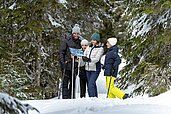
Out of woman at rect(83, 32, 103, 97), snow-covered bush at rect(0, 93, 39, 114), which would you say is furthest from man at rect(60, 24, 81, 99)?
snow-covered bush at rect(0, 93, 39, 114)

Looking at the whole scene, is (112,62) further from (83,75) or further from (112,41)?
(83,75)

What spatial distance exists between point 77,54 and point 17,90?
2.49 m

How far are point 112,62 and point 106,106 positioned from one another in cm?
265

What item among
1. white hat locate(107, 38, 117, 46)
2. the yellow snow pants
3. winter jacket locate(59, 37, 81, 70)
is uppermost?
white hat locate(107, 38, 117, 46)

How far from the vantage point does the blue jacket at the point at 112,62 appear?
9.62m

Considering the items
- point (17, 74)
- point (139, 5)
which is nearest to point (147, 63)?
point (139, 5)

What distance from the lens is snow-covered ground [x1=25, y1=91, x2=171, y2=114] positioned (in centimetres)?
649

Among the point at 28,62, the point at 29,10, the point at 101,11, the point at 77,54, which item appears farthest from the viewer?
the point at 101,11

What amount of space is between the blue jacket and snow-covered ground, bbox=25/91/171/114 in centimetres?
157

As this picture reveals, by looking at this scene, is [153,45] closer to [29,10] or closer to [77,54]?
[77,54]

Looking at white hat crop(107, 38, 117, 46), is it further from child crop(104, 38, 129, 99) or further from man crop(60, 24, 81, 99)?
man crop(60, 24, 81, 99)

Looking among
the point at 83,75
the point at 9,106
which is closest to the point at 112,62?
the point at 83,75

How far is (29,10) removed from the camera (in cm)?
1285

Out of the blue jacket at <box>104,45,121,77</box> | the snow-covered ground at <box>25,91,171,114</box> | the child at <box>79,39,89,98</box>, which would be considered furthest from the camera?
the child at <box>79,39,89,98</box>
